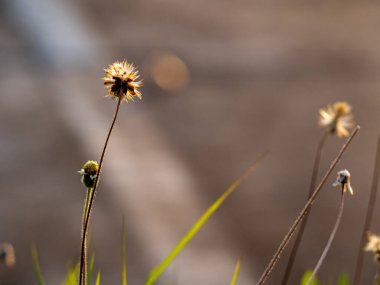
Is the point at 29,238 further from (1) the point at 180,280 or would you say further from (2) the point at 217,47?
(2) the point at 217,47

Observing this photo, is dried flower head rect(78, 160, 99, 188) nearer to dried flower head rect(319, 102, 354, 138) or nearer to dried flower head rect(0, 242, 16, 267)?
dried flower head rect(0, 242, 16, 267)

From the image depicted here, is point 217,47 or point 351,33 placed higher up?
point 351,33

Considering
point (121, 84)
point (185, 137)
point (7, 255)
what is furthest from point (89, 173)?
point (185, 137)

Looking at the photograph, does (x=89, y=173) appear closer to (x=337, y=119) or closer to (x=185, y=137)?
(x=337, y=119)

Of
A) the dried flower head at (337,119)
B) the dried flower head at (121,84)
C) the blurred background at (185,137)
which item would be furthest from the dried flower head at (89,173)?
the blurred background at (185,137)

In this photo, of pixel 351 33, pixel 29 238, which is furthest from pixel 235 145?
pixel 351 33

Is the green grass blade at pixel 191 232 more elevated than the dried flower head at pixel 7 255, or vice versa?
the green grass blade at pixel 191 232

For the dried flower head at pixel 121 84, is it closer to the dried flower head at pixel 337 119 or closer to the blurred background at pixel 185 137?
the dried flower head at pixel 337 119
